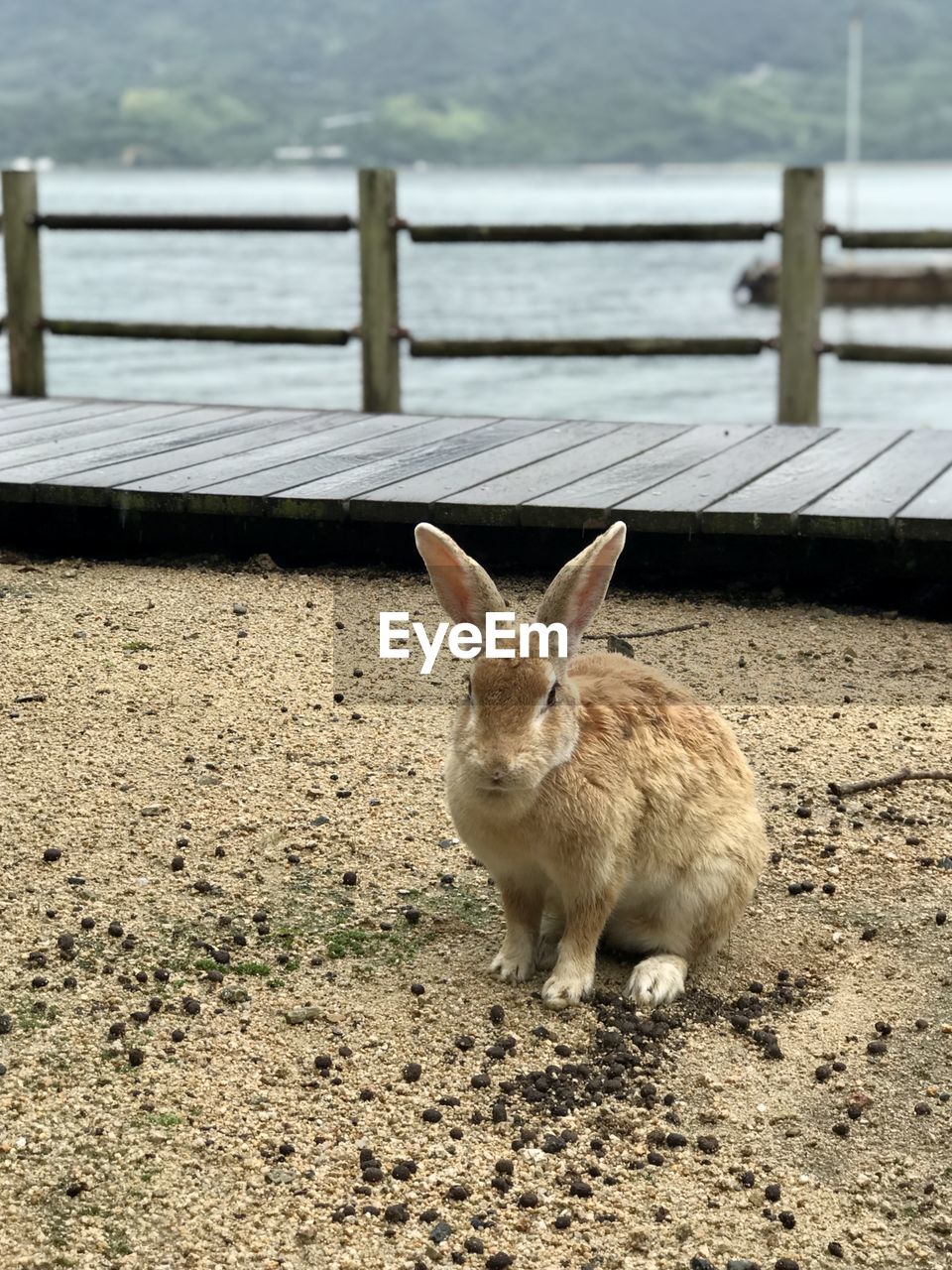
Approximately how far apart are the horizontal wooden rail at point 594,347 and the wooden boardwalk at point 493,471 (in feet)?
2.41

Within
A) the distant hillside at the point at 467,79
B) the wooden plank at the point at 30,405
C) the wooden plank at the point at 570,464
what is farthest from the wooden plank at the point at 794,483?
the distant hillside at the point at 467,79

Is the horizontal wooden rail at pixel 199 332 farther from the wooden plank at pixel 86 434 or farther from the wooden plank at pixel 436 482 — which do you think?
the wooden plank at pixel 436 482

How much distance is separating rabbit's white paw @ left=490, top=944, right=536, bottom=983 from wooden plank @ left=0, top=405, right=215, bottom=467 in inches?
155

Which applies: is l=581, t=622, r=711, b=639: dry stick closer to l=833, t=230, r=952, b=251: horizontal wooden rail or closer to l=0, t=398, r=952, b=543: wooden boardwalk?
l=0, t=398, r=952, b=543: wooden boardwalk

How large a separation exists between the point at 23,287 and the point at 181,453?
10.2ft

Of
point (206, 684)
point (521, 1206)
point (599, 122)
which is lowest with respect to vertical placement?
point (521, 1206)

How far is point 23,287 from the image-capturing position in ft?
31.9

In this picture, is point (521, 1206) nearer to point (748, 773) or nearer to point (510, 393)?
point (748, 773)

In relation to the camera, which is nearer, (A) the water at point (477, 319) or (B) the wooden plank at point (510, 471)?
(B) the wooden plank at point (510, 471)

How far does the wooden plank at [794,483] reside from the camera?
6.00 meters

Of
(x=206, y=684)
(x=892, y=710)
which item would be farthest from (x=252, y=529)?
(x=892, y=710)

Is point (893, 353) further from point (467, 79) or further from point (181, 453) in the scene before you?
point (467, 79)

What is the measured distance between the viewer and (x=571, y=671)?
3.84 meters

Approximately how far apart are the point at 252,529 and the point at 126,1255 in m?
4.01
